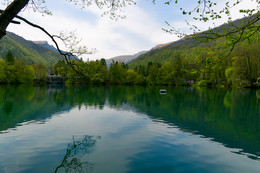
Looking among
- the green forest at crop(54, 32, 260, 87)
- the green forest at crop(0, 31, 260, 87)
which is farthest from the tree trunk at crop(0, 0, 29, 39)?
the green forest at crop(54, 32, 260, 87)

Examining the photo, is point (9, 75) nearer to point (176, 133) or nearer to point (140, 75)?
point (140, 75)

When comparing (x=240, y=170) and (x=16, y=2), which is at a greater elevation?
(x=16, y=2)

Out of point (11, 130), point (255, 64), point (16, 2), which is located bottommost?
point (11, 130)

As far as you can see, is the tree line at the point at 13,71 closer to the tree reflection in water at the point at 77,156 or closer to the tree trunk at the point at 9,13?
the tree reflection in water at the point at 77,156

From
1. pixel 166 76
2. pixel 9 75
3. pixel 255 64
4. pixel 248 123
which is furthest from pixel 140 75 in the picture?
pixel 248 123

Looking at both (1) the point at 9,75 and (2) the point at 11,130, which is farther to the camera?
(1) the point at 9,75

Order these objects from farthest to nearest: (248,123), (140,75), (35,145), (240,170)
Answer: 1. (140,75)
2. (248,123)
3. (35,145)
4. (240,170)

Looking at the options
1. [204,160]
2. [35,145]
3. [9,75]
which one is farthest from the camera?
[9,75]

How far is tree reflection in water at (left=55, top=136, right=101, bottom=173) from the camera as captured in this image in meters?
8.19

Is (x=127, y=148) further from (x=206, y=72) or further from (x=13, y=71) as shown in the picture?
(x=13, y=71)

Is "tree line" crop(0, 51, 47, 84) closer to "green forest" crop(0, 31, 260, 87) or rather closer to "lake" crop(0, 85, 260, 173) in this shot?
"green forest" crop(0, 31, 260, 87)

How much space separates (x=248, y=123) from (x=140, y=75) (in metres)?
122

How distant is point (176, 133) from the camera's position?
14477mm

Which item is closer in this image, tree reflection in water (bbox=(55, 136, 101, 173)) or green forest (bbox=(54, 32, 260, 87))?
tree reflection in water (bbox=(55, 136, 101, 173))
